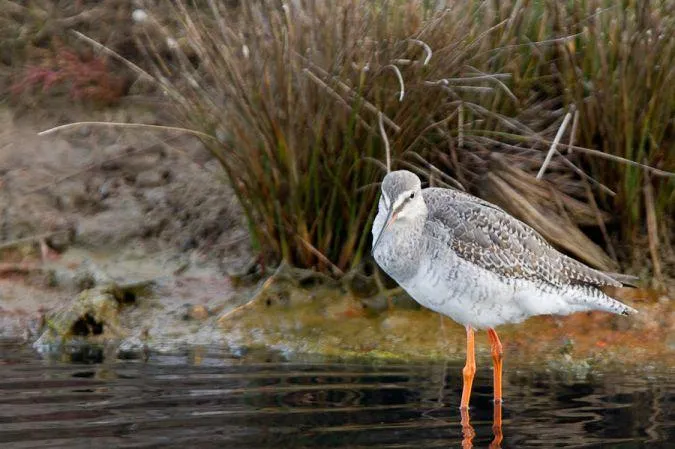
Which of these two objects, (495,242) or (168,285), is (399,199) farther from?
(168,285)

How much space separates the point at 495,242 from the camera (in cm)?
668

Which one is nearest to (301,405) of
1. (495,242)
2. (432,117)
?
(495,242)

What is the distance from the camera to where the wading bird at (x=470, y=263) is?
6.43 m

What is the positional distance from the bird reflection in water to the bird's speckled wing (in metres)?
0.74

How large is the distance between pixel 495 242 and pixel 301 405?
1.36m

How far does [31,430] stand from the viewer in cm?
574

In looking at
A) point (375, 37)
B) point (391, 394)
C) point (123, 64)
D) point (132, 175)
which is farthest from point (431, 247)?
point (123, 64)

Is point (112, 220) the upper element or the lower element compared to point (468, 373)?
upper

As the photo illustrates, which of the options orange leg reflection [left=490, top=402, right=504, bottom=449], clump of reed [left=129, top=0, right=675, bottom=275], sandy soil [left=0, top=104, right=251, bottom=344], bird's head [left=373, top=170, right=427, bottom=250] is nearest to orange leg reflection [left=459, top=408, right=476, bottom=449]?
orange leg reflection [left=490, top=402, right=504, bottom=449]

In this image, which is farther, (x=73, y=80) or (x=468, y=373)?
(x=73, y=80)

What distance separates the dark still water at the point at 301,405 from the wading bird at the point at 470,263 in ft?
1.14

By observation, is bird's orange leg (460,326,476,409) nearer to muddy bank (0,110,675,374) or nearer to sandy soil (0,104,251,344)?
muddy bank (0,110,675,374)

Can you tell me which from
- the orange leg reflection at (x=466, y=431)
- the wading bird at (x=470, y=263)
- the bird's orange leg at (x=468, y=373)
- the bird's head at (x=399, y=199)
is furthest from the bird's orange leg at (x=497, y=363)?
the bird's head at (x=399, y=199)

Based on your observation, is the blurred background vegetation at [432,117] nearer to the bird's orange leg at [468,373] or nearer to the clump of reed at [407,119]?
the clump of reed at [407,119]
